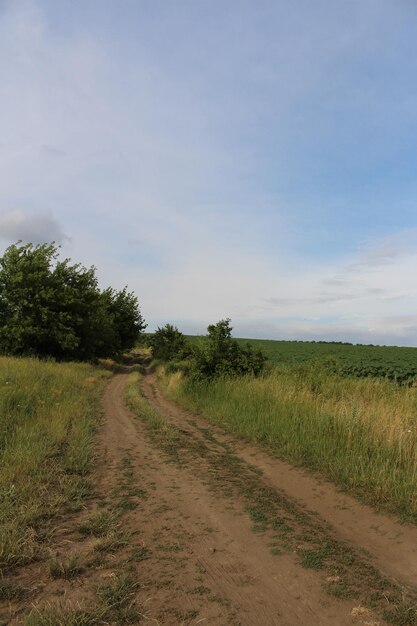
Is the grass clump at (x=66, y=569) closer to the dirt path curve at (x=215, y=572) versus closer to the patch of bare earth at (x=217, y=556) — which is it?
the patch of bare earth at (x=217, y=556)

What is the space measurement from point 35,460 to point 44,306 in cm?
2360

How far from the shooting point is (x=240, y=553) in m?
3.99

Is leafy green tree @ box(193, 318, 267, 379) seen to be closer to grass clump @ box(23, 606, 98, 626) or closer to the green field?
the green field

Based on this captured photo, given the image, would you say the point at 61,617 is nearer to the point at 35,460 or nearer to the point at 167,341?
the point at 35,460

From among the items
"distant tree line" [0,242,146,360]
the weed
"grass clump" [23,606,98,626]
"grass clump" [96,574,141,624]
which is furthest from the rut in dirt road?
"distant tree line" [0,242,146,360]

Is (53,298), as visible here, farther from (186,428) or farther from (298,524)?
(298,524)

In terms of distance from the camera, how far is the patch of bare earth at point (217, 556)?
10.1 feet

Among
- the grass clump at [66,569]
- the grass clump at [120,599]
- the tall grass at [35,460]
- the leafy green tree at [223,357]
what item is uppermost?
the leafy green tree at [223,357]

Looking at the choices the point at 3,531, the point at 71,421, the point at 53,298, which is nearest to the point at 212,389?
the point at 71,421

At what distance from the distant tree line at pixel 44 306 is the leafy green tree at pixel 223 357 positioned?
14402 mm

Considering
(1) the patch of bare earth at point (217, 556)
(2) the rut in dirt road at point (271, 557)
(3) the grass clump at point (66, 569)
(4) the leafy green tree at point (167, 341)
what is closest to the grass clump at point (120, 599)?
(1) the patch of bare earth at point (217, 556)

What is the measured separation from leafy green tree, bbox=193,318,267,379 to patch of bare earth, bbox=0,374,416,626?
371 inches

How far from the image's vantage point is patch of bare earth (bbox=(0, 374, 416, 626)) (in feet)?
10.1

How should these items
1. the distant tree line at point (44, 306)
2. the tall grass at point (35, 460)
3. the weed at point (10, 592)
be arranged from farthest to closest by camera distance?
the distant tree line at point (44, 306) → the tall grass at point (35, 460) → the weed at point (10, 592)
